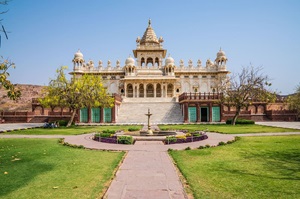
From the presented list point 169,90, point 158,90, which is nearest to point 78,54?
point 158,90

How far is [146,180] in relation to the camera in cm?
681

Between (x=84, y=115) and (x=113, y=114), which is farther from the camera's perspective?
(x=84, y=115)

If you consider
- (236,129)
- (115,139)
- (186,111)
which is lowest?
(236,129)

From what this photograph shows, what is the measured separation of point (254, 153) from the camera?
10773 millimetres

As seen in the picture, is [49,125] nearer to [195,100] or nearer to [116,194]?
[195,100]

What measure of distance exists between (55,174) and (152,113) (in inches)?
1226

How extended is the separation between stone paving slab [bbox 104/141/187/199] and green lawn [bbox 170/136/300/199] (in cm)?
46

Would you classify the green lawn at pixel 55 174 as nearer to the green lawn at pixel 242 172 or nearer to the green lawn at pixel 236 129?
the green lawn at pixel 242 172

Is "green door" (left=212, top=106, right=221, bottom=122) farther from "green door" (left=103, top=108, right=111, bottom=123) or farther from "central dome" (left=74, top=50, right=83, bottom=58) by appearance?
"central dome" (left=74, top=50, right=83, bottom=58)

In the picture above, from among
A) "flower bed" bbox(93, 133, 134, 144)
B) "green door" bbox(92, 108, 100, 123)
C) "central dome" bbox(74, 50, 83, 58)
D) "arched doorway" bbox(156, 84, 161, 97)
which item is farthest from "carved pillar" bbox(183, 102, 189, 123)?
"central dome" bbox(74, 50, 83, 58)

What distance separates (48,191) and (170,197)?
3.03 metres

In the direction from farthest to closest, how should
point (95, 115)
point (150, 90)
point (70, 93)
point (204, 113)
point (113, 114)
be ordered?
point (150, 90) → point (204, 113) → point (95, 115) → point (113, 114) → point (70, 93)

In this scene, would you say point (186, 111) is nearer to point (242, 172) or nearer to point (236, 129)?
point (236, 129)

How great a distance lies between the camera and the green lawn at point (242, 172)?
229 inches
